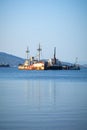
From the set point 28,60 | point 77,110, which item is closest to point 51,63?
point 28,60

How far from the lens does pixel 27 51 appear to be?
496ft

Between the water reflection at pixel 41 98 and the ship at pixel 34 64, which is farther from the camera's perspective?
the ship at pixel 34 64

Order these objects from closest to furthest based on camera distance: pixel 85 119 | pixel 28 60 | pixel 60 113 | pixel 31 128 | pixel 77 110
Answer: pixel 31 128 → pixel 85 119 → pixel 60 113 → pixel 77 110 → pixel 28 60

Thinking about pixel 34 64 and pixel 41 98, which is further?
pixel 34 64

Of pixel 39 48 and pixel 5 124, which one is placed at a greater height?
pixel 39 48

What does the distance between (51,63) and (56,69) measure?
6232 mm

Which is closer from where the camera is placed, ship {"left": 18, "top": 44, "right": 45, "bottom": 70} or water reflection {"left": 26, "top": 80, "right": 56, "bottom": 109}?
water reflection {"left": 26, "top": 80, "right": 56, "bottom": 109}

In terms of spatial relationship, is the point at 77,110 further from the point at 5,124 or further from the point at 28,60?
the point at 28,60

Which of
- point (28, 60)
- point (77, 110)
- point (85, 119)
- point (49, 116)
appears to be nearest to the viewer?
point (85, 119)

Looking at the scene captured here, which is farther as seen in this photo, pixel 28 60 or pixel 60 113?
pixel 28 60

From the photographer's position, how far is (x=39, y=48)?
13375 cm

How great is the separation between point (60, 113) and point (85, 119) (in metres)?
1.81

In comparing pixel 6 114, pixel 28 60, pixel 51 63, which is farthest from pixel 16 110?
pixel 28 60

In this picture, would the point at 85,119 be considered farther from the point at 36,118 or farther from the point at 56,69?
the point at 56,69
